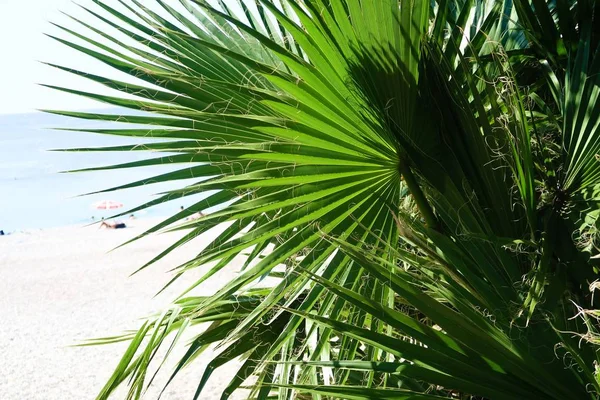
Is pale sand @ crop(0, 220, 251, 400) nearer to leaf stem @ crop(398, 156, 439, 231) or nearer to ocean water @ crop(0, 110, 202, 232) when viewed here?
leaf stem @ crop(398, 156, 439, 231)

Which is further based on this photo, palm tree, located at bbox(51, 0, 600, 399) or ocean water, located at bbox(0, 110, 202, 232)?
ocean water, located at bbox(0, 110, 202, 232)

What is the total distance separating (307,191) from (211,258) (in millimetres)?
183

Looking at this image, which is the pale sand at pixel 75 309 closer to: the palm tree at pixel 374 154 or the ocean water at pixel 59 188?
the palm tree at pixel 374 154

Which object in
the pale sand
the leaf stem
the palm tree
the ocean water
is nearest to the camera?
the palm tree

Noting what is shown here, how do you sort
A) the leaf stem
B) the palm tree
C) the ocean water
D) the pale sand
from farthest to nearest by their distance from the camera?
the ocean water
the pale sand
the leaf stem
the palm tree

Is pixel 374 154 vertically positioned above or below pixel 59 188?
above

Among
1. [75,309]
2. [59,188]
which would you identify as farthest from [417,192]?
[59,188]

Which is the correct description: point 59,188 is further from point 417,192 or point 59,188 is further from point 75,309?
point 417,192

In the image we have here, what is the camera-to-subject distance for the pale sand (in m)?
4.27

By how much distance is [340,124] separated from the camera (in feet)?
3.30

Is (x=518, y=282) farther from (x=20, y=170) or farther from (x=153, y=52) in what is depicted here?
(x=20, y=170)

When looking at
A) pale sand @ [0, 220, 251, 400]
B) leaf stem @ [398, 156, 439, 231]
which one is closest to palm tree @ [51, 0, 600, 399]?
leaf stem @ [398, 156, 439, 231]

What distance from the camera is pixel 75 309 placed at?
6293 millimetres

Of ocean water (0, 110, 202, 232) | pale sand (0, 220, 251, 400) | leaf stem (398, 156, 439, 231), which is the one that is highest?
leaf stem (398, 156, 439, 231)
